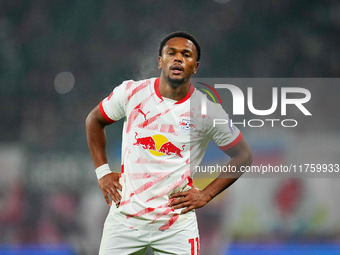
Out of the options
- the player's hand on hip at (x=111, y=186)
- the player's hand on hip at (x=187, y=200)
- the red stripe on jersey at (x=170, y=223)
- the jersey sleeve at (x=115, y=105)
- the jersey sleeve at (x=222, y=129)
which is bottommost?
A: the red stripe on jersey at (x=170, y=223)

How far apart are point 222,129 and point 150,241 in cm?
72

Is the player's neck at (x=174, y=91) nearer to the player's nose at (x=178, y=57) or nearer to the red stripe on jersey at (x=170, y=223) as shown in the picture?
the player's nose at (x=178, y=57)

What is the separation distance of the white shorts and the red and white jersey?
36 mm

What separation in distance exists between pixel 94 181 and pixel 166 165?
2084 millimetres

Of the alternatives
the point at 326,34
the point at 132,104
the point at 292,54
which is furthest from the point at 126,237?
the point at 326,34

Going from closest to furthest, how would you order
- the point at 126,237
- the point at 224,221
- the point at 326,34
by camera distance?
the point at 126,237 → the point at 224,221 → the point at 326,34

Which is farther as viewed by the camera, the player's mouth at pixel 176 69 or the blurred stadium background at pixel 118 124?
the blurred stadium background at pixel 118 124

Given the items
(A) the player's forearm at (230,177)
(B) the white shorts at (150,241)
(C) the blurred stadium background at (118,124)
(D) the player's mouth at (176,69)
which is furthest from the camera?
(C) the blurred stadium background at (118,124)

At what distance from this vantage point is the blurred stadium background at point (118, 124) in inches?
167

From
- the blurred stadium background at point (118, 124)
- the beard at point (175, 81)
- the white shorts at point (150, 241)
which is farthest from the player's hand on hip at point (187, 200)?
the blurred stadium background at point (118, 124)

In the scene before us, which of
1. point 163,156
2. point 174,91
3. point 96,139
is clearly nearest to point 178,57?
point 174,91

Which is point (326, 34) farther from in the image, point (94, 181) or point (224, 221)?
point (94, 181)

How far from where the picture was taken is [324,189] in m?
4.31

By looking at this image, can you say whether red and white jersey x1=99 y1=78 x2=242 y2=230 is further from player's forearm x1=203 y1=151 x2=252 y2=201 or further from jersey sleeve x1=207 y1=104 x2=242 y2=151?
player's forearm x1=203 y1=151 x2=252 y2=201
